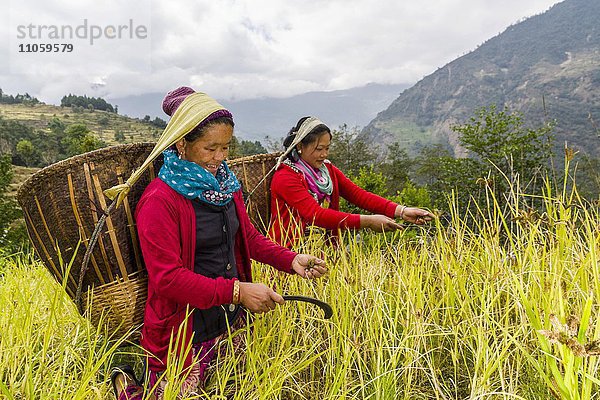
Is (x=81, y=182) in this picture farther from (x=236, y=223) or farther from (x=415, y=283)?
(x=415, y=283)

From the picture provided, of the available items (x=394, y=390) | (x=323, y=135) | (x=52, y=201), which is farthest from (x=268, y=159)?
(x=394, y=390)

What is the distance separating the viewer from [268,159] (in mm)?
3240

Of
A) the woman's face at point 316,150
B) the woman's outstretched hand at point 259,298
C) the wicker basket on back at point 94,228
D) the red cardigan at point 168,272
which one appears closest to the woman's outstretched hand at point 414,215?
the woman's face at point 316,150

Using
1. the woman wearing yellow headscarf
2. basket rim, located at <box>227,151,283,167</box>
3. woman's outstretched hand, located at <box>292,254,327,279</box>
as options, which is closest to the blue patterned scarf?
the woman wearing yellow headscarf

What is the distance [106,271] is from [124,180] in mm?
374

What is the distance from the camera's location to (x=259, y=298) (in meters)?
1.71

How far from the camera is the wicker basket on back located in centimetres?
174

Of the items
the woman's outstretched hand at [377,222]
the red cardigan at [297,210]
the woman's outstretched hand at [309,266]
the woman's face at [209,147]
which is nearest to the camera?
the woman's face at [209,147]

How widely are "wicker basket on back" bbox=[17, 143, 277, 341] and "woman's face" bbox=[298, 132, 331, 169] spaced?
4.30 feet

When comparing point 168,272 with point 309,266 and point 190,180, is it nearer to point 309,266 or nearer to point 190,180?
point 190,180

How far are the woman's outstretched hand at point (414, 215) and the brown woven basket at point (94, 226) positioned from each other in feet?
5.11

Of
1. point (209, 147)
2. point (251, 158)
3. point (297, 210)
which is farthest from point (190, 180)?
point (251, 158)

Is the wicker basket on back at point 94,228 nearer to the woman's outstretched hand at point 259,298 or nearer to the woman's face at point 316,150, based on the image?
the woman's outstretched hand at point 259,298

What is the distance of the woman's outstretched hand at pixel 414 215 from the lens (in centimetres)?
273
